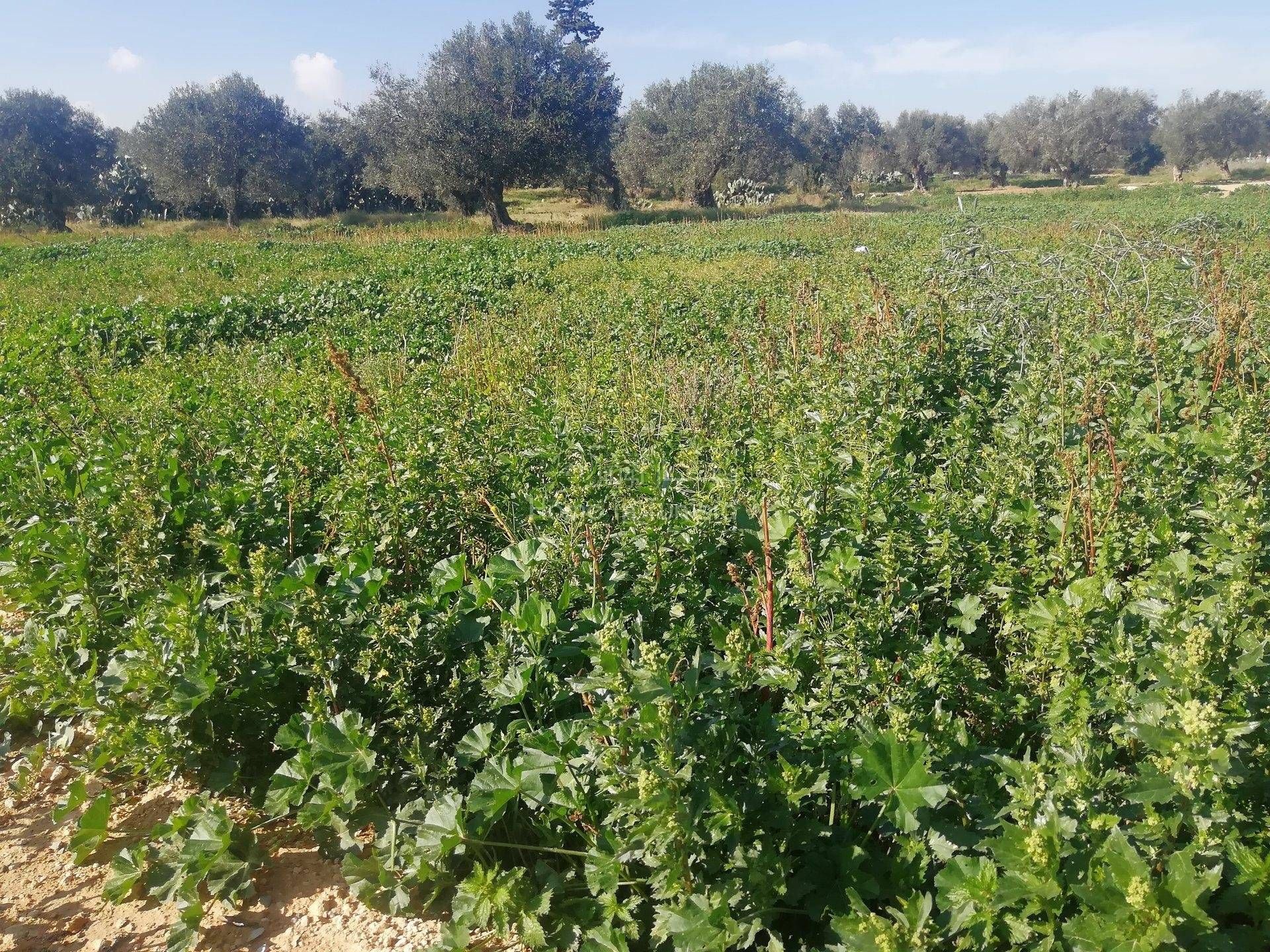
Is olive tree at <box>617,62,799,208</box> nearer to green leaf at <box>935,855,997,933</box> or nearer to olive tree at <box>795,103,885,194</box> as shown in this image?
olive tree at <box>795,103,885,194</box>

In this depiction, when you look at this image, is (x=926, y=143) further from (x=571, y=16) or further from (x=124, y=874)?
(x=124, y=874)

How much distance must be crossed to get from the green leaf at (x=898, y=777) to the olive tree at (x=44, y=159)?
48.5 meters

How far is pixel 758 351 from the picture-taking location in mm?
6844

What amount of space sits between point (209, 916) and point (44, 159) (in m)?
49.7

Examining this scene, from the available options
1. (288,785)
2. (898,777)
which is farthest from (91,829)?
(898,777)

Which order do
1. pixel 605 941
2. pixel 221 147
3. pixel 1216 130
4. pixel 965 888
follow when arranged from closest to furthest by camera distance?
pixel 965 888, pixel 605 941, pixel 221 147, pixel 1216 130

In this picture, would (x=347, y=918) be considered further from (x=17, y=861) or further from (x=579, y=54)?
(x=579, y=54)

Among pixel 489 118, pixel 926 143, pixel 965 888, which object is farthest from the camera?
pixel 926 143

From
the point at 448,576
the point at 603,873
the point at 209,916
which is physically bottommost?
the point at 209,916

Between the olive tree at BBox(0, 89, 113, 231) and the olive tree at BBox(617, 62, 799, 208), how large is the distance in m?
28.4

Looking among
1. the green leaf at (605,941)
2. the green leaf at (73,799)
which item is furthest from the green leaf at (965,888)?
the green leaf at (73,799)

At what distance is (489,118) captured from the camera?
3102 cm

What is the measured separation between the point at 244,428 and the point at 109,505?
4.99 feet

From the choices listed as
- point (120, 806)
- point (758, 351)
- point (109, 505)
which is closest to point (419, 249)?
point (758, 351)
